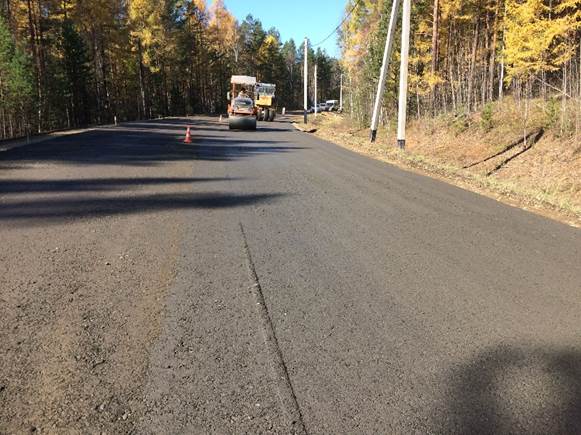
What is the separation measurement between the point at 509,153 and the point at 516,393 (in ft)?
60.3

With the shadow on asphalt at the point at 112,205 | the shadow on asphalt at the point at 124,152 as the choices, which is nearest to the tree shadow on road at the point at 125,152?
the shadow on asphalt at the point at 124,152

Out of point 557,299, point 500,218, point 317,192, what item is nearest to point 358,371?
point 557,299

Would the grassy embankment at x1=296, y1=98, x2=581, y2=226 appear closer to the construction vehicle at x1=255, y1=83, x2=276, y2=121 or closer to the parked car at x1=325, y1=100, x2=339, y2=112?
the construction vehicle at x1=255, y1=83, x2=276, y2=121

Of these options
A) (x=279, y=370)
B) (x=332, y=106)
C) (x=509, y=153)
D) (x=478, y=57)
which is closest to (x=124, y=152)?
(x=279, y=370)

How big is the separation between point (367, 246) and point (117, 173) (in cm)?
773

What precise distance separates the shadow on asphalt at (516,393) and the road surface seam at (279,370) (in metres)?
0.82

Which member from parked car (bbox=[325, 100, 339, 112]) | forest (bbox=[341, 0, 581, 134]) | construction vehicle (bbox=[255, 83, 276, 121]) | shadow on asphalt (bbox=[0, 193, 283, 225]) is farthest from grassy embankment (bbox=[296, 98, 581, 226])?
parked car (bbox=[325, 100, 339, 112])

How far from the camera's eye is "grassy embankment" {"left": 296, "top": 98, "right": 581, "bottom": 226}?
436 inches

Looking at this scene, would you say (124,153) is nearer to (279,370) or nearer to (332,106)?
(279,370)

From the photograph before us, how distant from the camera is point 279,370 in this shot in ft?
10.8

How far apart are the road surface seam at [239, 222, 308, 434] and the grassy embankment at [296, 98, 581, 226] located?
6.27m

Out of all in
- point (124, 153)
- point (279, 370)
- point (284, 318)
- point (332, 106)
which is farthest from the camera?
point (332, 106)

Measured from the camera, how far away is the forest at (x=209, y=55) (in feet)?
68.9

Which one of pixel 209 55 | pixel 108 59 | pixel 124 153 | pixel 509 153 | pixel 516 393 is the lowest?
pixel 516 393
